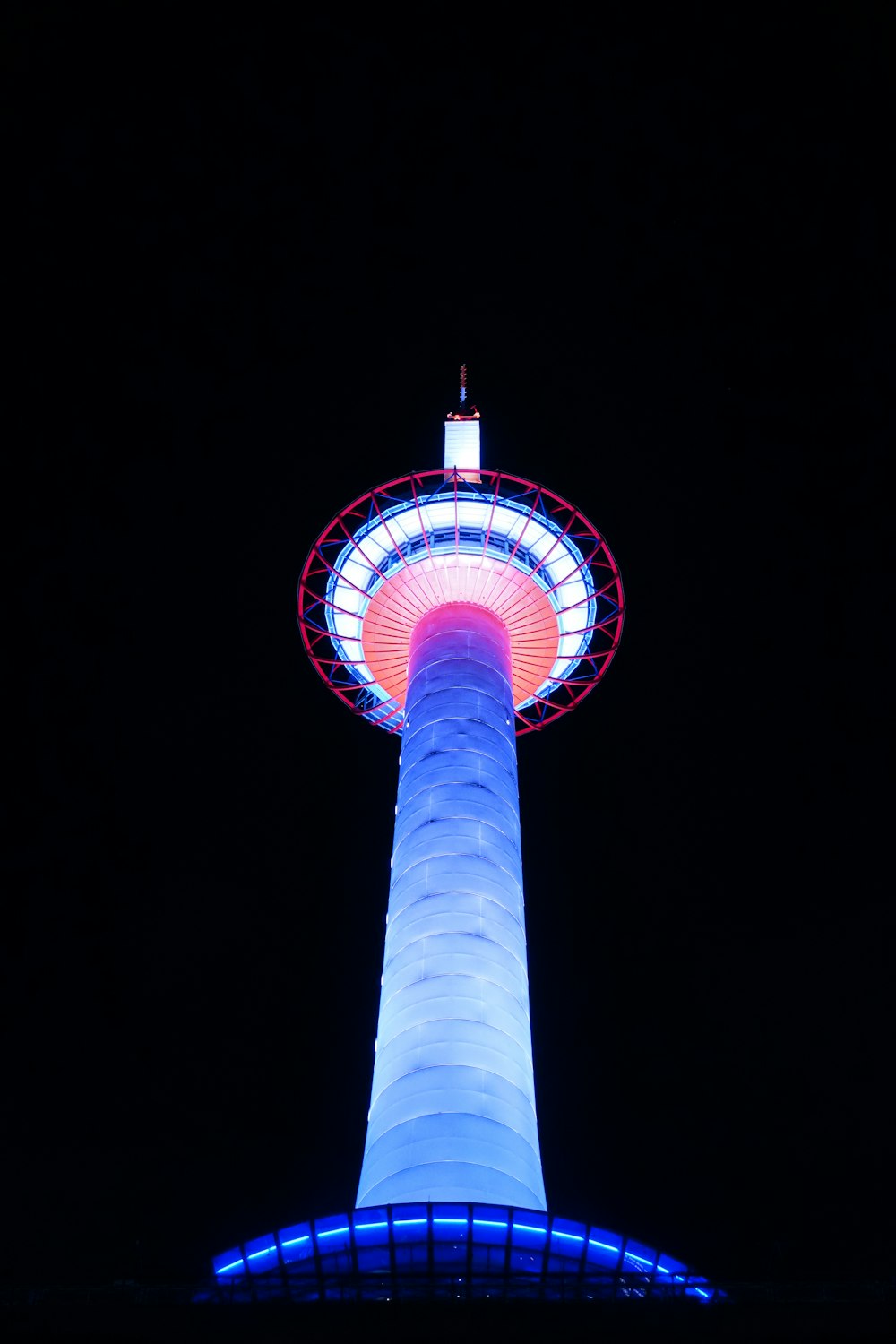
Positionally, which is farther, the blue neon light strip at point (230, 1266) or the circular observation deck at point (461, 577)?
the circular observation deck at point (461, 577)

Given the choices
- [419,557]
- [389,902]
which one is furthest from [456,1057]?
[419,557]

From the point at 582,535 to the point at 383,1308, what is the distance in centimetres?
3659

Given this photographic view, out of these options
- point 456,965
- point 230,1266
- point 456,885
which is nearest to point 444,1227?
point 230,1266

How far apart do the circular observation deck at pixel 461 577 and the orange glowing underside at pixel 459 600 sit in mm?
37

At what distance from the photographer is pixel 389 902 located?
131 feet

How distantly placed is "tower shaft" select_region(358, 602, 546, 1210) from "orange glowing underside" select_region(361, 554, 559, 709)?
143 inches

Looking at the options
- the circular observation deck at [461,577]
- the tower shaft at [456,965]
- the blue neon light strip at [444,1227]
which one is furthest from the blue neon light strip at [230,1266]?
the circular observation deck at [461,577]

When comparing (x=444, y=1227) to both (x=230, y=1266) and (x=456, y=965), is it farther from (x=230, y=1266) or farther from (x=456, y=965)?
(x=456, y=965)

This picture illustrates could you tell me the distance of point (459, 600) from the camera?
168ft

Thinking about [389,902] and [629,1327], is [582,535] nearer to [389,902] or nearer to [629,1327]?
[389,902]

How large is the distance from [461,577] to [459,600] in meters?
0.96

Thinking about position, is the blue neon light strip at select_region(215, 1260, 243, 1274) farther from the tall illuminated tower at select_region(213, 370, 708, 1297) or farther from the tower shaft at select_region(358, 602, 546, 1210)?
the tower shaft at select_region(358, 602, 546, 1210)

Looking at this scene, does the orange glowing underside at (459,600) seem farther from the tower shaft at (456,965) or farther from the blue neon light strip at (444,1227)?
the blue neon light strip at (444,1227)

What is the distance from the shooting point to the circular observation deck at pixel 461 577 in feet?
168
